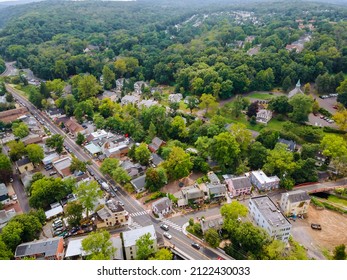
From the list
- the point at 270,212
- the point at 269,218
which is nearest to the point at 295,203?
the point at 270,212

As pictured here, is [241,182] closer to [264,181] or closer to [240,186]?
[240,186]

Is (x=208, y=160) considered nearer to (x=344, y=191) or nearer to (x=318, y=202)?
(x=318, y=202)

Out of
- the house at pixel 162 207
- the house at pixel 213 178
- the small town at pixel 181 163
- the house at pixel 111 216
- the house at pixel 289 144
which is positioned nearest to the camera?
the small town at pixel 181 163

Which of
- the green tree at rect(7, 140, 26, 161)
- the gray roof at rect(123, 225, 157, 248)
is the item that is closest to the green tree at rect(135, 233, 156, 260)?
the gray roof at rect(123, 225, 157, 248)

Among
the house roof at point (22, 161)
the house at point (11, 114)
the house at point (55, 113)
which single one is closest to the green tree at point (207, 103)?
the house at point (55, 113)

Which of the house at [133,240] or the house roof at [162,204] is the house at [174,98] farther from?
the house at [133,240]

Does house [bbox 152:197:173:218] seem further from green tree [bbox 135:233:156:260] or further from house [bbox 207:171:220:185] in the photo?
house [bbox 207:171:220:185]

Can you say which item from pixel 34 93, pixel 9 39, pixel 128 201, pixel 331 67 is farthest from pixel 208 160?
pixel 9 39
